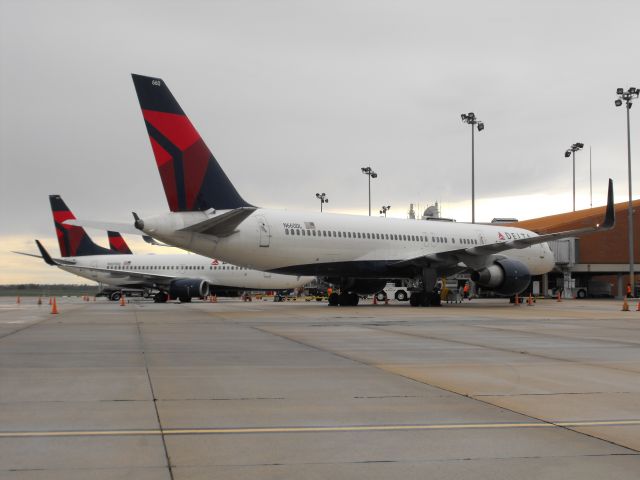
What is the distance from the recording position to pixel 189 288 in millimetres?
45719

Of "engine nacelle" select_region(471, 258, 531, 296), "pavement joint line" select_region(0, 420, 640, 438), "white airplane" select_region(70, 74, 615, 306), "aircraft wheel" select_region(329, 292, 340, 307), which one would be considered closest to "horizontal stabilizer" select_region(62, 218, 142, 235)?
"white airplane" select_region(70, 74, 615, 306)

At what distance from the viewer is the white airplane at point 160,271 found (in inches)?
1887

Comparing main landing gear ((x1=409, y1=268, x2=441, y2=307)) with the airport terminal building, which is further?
the airport terminal building

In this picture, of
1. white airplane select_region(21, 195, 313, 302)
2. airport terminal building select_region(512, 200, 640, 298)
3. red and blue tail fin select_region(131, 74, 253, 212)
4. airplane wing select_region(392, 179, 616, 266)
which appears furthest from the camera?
airport terminal building select_region(512, 200, 640, 298)

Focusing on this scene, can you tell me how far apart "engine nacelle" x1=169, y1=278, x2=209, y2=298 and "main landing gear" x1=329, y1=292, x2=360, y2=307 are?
1279 cm

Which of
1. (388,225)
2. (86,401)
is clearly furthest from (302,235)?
(86,401)

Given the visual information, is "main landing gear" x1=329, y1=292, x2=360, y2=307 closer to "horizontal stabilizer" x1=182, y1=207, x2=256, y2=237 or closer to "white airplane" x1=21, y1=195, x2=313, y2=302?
"horizontal stabilizer" x1=182, y1=207, x2=256, y2=237

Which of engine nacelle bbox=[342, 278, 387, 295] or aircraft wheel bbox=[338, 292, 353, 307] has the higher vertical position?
engine nacelle bbox=[342, 278, 387, 295]

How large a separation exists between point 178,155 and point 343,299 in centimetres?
1226

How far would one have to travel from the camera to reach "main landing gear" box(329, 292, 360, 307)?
35.4 m

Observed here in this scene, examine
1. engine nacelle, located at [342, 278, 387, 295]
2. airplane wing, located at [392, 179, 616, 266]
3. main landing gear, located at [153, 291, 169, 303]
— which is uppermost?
airplane wing, located at [392, 179, 616, 266]

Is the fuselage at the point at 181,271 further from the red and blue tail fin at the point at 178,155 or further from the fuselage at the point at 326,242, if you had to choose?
the red and blue tail fin at the point at 178,155

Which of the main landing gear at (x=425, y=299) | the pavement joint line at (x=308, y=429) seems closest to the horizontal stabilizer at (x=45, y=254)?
the main landing gear at (x=425, y=299)

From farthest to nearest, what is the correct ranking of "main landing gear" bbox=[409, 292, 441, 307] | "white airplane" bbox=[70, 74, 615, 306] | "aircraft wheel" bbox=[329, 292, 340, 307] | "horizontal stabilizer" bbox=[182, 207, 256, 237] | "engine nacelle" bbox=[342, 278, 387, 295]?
"aircraft wheel" bbox=[329, 292, 340, 307] < "engine nacelle" bbox=[342, 278, 387, 295] < "main landing gear" bbox=[409, 292, 441, 307] < "white airplane" bbox=[70, 74, 615, 306] < "horizontal stabilizer" bbox=[182, 207, 256, 237]
